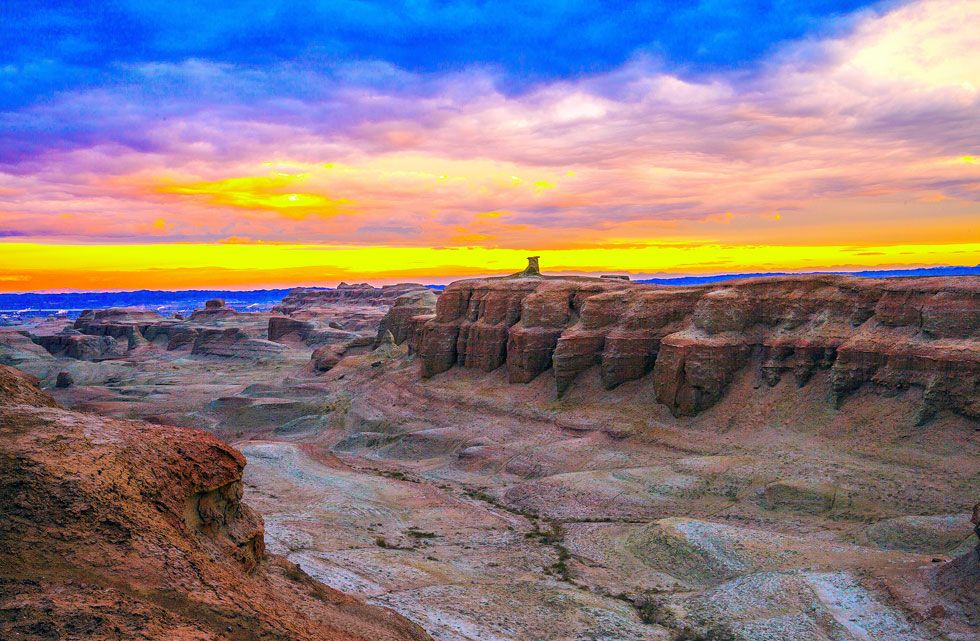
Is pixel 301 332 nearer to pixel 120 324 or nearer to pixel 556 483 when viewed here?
pixel 120 324

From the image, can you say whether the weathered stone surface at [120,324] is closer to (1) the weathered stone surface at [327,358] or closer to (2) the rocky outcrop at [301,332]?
(2) the rocky outcrop at [301,332]

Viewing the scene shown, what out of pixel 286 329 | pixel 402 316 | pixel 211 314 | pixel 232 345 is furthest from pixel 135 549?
pixel 211 314

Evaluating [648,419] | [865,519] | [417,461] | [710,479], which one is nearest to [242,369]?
[417,461]

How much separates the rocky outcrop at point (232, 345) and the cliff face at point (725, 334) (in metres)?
60.8

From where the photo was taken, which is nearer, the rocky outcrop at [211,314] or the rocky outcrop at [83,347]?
the rocky outcrop at [83,347]

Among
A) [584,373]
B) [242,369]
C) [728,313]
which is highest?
[728,313]

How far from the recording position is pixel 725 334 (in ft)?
164

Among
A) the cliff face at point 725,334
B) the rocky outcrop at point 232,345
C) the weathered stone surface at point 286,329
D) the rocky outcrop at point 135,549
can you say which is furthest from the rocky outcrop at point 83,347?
the rocky outcrop at point 135,549

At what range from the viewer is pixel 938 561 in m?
25.5

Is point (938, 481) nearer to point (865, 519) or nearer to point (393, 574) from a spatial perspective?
point (865, 519)

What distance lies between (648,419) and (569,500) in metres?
13.0

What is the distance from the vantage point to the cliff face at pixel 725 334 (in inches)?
1536

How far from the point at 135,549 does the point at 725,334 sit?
1737 inches

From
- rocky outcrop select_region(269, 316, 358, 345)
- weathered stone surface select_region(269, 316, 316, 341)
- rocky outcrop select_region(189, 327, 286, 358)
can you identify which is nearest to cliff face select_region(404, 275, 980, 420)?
rocky outcrop select_region(189, 327, 286, 358)
